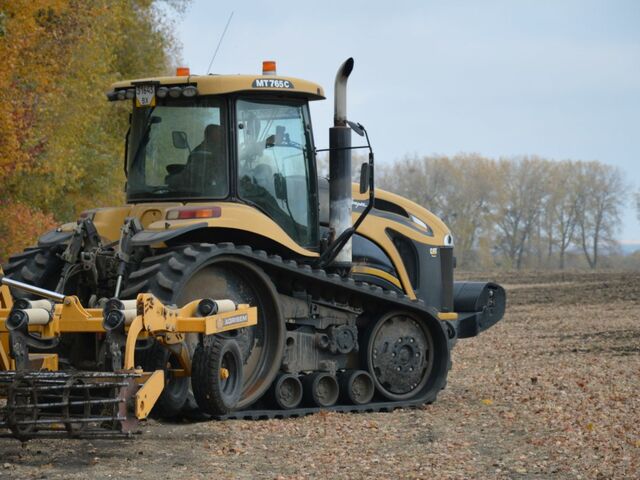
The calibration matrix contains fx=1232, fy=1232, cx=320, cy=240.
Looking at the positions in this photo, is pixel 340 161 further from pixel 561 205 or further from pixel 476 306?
pixel 561 205

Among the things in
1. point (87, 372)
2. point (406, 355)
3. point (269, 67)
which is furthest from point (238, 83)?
point (87, 372)

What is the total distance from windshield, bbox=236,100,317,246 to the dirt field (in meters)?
1.85

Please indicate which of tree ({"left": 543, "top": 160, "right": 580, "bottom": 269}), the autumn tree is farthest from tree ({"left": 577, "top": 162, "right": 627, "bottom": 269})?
the autumn tree

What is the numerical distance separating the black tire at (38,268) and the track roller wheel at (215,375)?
1.79 meters

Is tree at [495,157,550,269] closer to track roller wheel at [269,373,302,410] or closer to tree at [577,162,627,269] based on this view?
tree at [577,162,627,269]

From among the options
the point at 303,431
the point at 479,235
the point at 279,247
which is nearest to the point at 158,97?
the point at 279,247

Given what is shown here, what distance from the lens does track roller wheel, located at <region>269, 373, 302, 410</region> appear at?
10844mm

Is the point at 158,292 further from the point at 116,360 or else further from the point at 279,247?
the point at 279,247

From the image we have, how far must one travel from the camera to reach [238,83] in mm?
10711

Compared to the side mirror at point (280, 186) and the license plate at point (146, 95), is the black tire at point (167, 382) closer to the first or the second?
the side mirror at point (280, 186)

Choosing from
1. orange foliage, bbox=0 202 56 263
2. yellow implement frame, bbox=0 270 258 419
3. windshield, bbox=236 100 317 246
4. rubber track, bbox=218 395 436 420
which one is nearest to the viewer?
yellow implement frame, bbox=0 270 258 419

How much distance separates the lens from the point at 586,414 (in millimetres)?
10945

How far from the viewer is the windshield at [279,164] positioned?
10828 millimetres

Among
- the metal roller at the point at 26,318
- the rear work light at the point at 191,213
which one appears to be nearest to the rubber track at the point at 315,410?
the rear work light at the point at 191,213
